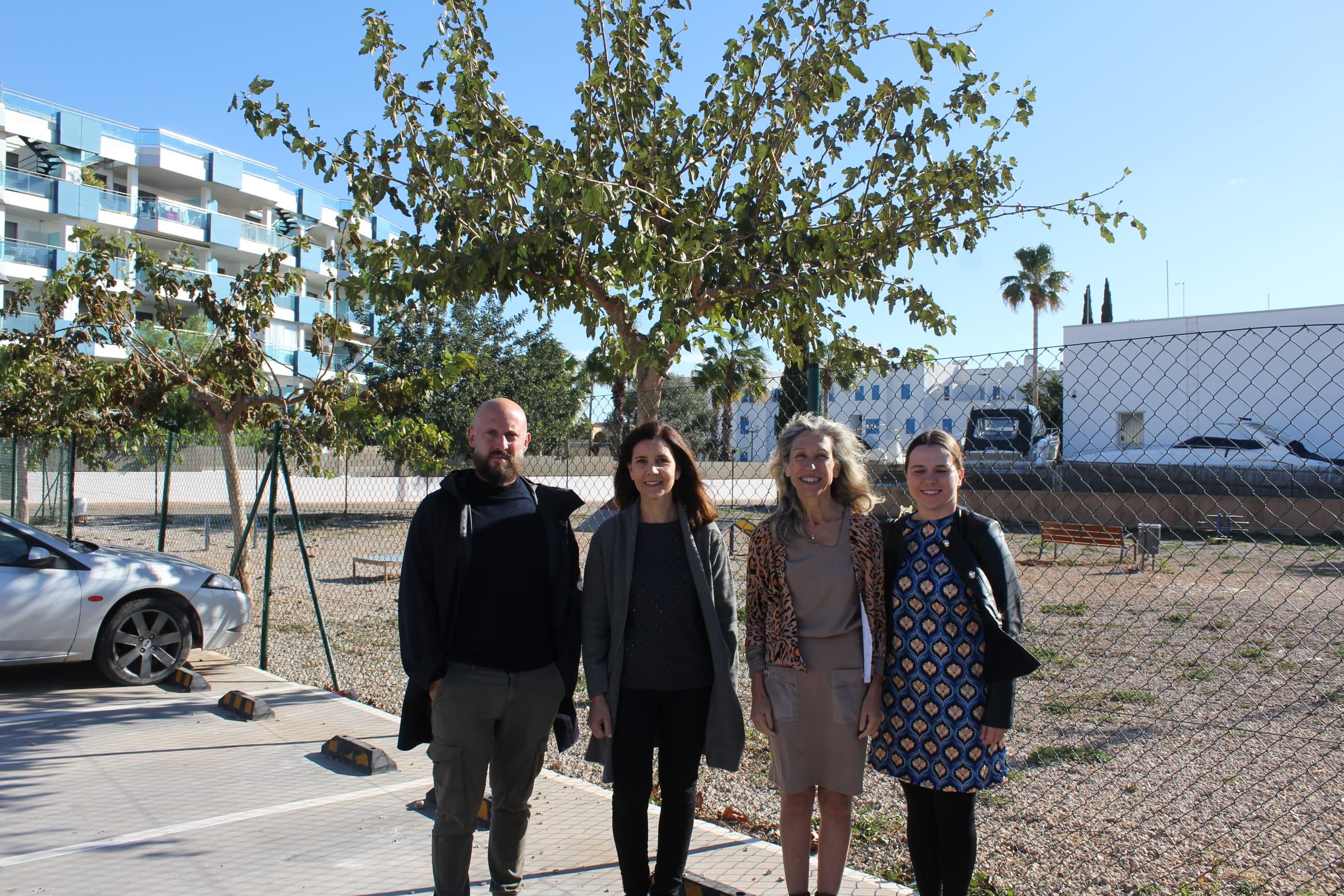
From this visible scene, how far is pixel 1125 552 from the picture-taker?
1816cm

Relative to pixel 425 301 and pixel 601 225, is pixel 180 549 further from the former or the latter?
pixel 601 225

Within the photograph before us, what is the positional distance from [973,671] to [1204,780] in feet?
9.99

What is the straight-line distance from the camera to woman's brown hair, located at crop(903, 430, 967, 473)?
3.32m

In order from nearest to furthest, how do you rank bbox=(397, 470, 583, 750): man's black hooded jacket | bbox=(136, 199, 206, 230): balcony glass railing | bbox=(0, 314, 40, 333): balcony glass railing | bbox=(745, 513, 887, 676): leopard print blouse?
bbox=(745, 513, 887, 676): leopard print blouse < bbox=(397, 470, 583, 750): man's black hooded jacket < bbox=(0, 314, 40, 333): balcony glass railing < bbox=(136, 199, 206, 230): balcony glass railing

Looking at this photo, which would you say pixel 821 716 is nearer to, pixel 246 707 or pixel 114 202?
pixel 246 707

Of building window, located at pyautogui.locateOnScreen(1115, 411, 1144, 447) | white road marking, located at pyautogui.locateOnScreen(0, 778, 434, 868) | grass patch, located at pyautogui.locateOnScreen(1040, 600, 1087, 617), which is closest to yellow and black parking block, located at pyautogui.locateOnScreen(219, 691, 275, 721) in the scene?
white road marking, located at pyautogui.locateOnScreen(0, 778, 434, 868)

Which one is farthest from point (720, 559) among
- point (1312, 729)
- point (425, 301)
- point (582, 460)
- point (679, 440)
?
point (582, 460)

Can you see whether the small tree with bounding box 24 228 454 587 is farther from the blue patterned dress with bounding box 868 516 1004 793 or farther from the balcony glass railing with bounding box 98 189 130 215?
the balcony glass railing with bounding box 98 189 130 215

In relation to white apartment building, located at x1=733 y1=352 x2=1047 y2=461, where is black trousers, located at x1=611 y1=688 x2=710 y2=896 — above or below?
below

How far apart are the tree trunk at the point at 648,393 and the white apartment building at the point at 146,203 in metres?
29.5

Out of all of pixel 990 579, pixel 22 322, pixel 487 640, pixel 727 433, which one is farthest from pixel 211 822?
pixel 22 322

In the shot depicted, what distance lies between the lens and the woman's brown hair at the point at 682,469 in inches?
140

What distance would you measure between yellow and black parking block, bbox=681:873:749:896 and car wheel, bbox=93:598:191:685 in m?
5.42

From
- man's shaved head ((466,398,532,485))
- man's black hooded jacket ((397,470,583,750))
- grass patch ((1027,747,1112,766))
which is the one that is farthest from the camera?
grass patch ((1027,747,1112,766))
